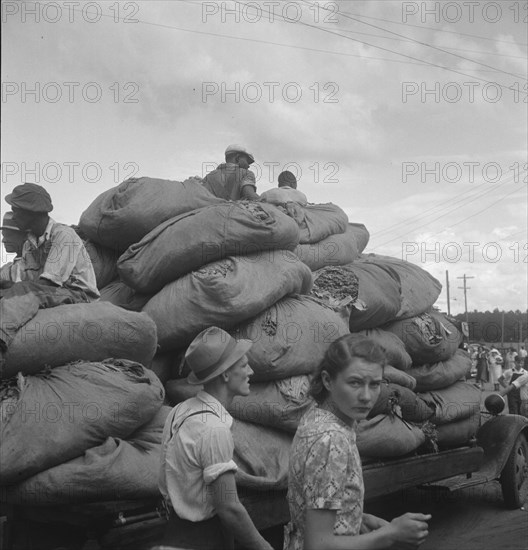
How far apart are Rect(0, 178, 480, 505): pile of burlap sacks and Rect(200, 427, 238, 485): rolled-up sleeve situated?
63 cm

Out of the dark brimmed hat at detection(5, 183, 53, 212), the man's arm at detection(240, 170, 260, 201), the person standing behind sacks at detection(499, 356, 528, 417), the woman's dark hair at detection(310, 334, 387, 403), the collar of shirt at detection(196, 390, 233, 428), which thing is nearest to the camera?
the woman's dark hair at detection(310, 334, 387, 403)

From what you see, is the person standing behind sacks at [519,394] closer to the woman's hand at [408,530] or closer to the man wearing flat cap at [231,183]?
the man wearing flat cap at [231,183]

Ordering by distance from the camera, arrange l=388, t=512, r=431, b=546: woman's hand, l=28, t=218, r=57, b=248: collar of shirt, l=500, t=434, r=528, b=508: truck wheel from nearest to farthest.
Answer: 1. l=388, t=512, r=431, b=546: woman's hand
2. l=28, t=218, r=57, b=248: collar of shirt
3. l=500, t=434, r=528, b=508: truck wheel

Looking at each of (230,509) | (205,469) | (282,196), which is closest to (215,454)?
(205,469)

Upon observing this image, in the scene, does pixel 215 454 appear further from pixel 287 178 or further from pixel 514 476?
pixel 514 476

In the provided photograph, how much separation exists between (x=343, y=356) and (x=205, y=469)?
0.61 metres

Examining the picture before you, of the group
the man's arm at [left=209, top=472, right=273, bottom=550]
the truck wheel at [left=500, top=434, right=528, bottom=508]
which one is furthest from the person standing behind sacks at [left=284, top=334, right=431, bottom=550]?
the truck wheel at [left=500, top=434, right=528, bottom=508]

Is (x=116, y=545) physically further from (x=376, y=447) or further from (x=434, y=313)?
(x=434, y=313)

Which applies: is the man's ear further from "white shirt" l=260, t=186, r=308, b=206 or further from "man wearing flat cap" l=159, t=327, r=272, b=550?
"white shirt" l=260, t=186, r=308, b=206

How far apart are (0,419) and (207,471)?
97 cm

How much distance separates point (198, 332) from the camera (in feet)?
12.9

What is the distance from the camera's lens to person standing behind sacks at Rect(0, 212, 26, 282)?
388cm

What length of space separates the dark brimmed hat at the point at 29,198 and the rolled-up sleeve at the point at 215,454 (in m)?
1.76

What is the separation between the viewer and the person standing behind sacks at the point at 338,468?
2.11 meters
